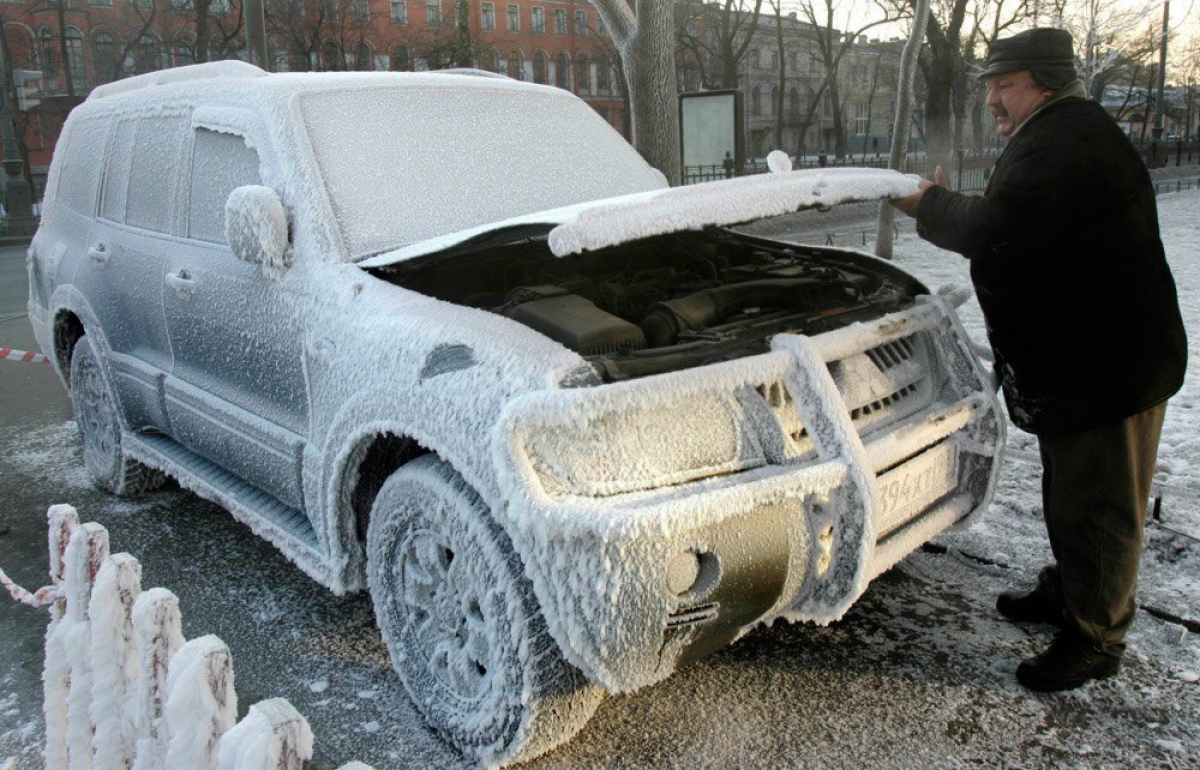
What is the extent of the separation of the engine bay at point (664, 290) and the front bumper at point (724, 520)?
0.16 metres

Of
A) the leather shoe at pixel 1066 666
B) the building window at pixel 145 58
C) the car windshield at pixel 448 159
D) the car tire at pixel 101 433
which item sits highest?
the building window at pixel 145 58

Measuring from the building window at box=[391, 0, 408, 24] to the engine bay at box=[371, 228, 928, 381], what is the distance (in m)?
60.9

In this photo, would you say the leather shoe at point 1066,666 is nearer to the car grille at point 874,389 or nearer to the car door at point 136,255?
the car grille at point 874,389

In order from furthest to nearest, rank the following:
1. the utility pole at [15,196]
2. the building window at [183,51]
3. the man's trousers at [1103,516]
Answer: the building window at [183,51], the utility pole at [15,196], the man's trousers at [1103,516]

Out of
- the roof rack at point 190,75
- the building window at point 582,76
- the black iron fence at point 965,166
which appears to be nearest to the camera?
the roof rack at point 190,75

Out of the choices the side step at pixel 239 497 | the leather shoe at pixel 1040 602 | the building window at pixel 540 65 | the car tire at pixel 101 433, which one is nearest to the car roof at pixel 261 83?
the car tire at pixel 101 433

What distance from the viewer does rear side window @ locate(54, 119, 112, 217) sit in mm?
4758

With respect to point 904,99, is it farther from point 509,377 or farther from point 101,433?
point 509,377

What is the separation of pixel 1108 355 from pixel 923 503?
2.24ft

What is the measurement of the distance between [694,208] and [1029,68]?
1.21m

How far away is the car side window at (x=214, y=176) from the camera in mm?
3594

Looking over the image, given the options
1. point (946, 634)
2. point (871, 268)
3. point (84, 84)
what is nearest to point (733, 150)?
point (871, 268)

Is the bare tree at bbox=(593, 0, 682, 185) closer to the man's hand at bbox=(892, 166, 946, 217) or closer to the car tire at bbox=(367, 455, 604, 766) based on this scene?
the man's hand at bbox=(892, 166, 946, 217)

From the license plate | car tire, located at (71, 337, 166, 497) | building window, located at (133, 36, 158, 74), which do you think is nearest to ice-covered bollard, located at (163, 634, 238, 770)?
the license plate
